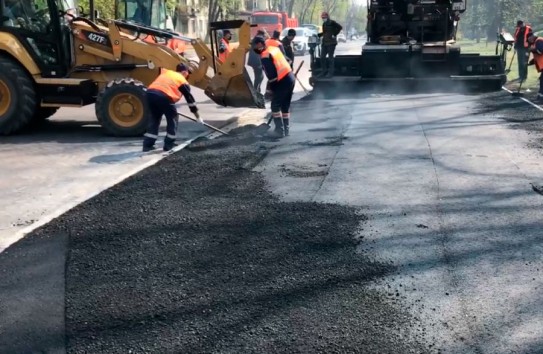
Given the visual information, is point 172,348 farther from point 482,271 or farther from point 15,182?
point 15,182

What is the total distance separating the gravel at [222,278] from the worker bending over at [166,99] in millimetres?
2465

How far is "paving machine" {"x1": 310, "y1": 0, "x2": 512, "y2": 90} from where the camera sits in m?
16.5

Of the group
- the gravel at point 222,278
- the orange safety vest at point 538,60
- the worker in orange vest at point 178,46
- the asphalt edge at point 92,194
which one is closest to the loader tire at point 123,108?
the asphalt edge at point 92,194

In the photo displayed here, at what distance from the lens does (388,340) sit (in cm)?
389

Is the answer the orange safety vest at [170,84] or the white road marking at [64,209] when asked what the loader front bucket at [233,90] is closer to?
the orange safety vest at [170,84]

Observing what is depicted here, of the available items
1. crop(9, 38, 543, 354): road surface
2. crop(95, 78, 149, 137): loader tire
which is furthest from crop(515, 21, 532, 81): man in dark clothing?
crop(95, 78, 149, 137): loader tire

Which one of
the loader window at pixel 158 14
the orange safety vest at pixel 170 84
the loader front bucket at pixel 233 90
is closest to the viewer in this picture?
the orange safety vest at pixel 170 84

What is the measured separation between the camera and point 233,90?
11.4 metres

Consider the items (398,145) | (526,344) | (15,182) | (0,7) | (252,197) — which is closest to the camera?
(526,344)

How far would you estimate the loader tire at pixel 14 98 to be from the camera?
10773 millimetres

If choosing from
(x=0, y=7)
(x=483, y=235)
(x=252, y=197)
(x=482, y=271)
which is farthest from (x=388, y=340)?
(x=0, y=7)

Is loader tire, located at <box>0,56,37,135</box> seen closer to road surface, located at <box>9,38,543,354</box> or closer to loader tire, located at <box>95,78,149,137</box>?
loader tire, located at <box>95,78,149,137</box>

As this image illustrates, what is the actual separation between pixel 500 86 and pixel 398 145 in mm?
7817

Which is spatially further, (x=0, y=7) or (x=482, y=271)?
(x=0, y=7)
